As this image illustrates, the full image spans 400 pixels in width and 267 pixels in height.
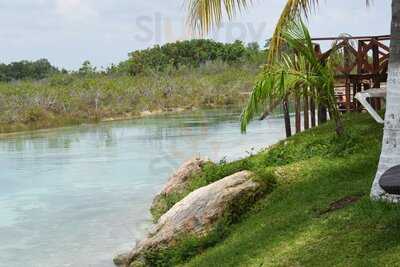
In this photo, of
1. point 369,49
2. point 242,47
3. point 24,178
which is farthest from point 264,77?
point 242,47

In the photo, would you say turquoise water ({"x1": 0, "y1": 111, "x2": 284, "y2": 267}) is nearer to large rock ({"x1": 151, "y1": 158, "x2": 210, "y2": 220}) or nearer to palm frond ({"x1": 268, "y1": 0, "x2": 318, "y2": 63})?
large rock ({"x1": 151, "y1": 158, "x2": 210, "y2": 220})

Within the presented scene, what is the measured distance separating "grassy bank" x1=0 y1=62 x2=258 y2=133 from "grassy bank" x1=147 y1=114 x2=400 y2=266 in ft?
89.0

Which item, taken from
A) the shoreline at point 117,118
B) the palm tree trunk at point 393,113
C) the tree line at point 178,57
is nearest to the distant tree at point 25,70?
the tree line at point 178,57

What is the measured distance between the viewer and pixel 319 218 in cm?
667

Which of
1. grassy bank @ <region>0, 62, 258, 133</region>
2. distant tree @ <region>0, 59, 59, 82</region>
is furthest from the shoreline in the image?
distant tree @ <region>0, 59, 59, 82</region>

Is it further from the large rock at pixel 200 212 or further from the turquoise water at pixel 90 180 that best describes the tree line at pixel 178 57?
the large rock at pixel 200 212

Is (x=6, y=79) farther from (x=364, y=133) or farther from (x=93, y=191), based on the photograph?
(x=364, y=133)

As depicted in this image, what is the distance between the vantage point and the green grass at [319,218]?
18.2ft

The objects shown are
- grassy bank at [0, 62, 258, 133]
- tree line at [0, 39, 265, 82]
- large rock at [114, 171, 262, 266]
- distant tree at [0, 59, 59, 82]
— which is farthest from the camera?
distant tree at [0, 59, 59, 82]

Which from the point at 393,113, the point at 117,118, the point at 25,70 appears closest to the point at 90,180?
the point at 393,113

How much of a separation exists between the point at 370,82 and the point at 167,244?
8.13 meters

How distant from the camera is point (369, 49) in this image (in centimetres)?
1328

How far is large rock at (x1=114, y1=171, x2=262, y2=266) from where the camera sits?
8391 millimetres

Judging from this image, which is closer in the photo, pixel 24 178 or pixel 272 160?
pixel 272 160
